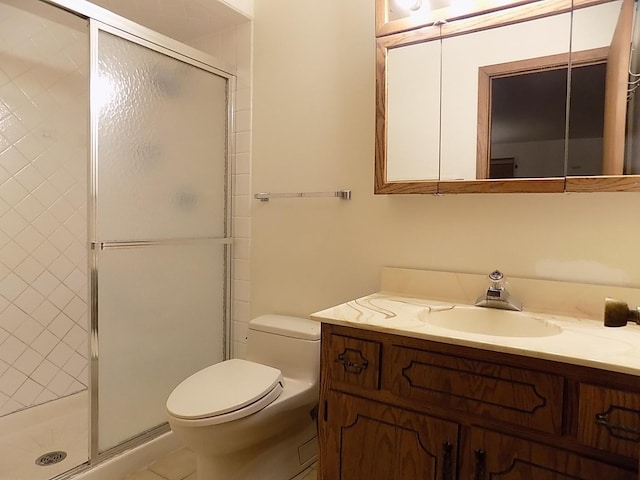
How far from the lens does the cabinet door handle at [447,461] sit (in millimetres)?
1186

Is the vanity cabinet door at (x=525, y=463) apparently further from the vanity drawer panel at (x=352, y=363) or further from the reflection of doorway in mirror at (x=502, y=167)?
the reflection of doorway in mirror at (x=502, y=167)

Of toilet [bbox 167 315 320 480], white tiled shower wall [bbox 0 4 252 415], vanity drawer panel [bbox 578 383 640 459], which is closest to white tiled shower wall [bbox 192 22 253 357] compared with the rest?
white tiled shower wall [bbox 0 4 252 415]

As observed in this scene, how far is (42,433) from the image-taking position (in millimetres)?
2123

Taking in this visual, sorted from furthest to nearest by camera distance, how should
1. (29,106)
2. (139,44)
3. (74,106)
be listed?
(74,106)
(29,106)
(139,44)

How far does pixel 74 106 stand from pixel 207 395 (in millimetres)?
1852

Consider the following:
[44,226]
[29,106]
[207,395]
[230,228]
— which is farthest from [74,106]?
[207,395]

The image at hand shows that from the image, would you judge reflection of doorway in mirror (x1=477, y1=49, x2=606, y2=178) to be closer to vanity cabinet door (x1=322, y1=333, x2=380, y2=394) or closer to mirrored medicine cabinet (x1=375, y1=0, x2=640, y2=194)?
mirrored medicine cabinet (x1=375, y1=0, x2=640, y2=194)

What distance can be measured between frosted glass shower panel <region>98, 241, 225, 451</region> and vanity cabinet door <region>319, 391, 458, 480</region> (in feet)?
3.09

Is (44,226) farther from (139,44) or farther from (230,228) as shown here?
(139,44)

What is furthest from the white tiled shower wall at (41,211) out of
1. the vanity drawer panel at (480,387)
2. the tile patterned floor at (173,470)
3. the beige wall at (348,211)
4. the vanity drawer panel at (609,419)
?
the vanity drawer panel at (609,419)

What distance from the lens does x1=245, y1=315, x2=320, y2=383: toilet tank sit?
183cm

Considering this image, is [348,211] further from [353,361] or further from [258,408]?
[258,408]

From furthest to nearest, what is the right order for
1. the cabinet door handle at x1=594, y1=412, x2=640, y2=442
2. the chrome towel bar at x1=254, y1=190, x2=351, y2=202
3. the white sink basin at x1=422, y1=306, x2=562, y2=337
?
1. the chrome towel bar at x1=254, y1=190, x2=351, y2=202
2. the white sink basin at x1=422, y1=306, x2=562, y2=337
3. the cabinet door handle at x1=594, y1=412, x2=640, y2=442

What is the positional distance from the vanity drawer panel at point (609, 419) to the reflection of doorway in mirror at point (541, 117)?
2.36 ft
